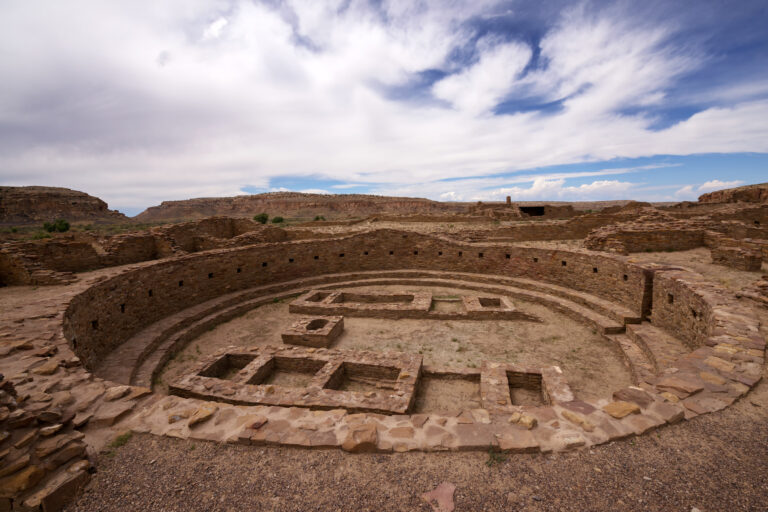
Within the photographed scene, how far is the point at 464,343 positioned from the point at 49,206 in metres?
72.2

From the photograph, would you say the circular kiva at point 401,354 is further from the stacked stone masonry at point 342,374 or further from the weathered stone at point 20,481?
the weathered stone at point 20,481

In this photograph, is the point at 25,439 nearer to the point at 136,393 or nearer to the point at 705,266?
the point at 136,393

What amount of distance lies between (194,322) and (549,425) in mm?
11650

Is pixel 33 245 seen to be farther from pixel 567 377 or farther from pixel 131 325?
pixel 567 377

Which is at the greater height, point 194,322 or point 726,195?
point 726,195

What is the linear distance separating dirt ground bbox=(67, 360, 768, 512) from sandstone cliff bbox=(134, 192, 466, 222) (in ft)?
217

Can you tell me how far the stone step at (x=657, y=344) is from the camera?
7425mm

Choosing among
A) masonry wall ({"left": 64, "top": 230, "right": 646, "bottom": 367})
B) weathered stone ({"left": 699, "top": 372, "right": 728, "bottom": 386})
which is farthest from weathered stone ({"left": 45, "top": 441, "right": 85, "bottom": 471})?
weathered stone ({"left": 699, "top": 372, "right": 728, "bottom": 386})

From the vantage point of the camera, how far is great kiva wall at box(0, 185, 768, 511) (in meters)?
4.00

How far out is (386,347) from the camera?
9836mm

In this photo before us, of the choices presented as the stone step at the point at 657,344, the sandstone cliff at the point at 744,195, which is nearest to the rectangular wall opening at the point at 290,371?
the stone step at the point at 657,344

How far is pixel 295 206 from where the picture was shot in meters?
73.4

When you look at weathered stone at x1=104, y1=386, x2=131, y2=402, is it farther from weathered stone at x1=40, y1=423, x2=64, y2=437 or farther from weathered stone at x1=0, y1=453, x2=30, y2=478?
weathered stone at x1=0, y1=453, x2=30, y2=478

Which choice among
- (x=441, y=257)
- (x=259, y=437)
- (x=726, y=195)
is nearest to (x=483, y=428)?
(x=259, y=437)
